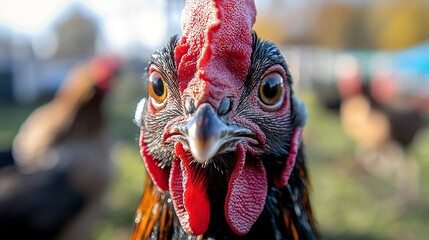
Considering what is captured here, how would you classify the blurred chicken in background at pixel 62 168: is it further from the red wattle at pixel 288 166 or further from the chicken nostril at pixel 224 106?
the chicken nostril at pixel 224 106

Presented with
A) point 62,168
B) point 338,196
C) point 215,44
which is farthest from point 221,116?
point 338,196

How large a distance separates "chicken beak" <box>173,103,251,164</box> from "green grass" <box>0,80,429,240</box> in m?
2.86

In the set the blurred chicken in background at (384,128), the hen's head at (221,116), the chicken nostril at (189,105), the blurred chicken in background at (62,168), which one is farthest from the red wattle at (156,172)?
the blurred chicken in background at (384,128)

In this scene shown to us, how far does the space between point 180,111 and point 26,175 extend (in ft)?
11.2

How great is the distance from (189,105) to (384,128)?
7.01 m

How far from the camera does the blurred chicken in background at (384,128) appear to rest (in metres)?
7.48

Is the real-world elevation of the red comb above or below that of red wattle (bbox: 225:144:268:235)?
above

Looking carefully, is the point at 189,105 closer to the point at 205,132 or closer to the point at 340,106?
the point at 205,132

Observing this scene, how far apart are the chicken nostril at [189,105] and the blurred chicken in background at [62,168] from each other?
124 inches

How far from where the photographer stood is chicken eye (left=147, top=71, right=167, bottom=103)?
1561 millimetres

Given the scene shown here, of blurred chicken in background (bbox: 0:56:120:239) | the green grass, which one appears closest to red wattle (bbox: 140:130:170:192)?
the green grass

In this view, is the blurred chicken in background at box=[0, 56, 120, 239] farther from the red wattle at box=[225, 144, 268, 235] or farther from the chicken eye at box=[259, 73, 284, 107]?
the chicken eye at box=[259, 73, 284, 107]

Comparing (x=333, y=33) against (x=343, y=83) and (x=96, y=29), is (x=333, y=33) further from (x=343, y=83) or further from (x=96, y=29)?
(x=343, y=83)

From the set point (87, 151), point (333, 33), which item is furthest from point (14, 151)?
point (333, 33)
